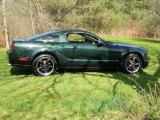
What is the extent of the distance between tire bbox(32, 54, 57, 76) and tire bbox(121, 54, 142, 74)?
2.30 meters

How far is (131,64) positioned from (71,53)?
204 cm

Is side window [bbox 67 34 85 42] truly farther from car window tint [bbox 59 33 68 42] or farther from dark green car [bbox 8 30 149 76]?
car window tint [bbox 59 33 68 42]

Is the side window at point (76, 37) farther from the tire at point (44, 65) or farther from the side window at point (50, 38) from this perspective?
the tire at point (44, 65)

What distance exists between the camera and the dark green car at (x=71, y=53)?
10156 mm

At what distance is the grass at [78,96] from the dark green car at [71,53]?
32 centimetres

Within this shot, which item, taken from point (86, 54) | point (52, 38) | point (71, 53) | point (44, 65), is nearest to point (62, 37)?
point (52, 38)

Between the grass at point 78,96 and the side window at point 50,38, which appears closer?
the grass at point 78,96

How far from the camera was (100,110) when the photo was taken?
659 cm

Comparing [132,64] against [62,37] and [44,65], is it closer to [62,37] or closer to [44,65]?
[62,37]

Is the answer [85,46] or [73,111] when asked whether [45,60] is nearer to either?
[85,46]

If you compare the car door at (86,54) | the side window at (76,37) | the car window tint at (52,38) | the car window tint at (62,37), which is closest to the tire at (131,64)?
the car door at (86,54)

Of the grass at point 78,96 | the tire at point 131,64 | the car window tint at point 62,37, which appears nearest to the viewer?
the grass at point 78,96

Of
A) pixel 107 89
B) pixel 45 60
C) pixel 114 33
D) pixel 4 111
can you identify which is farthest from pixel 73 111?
pixel 114 33

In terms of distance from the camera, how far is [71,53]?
34.7 ft
